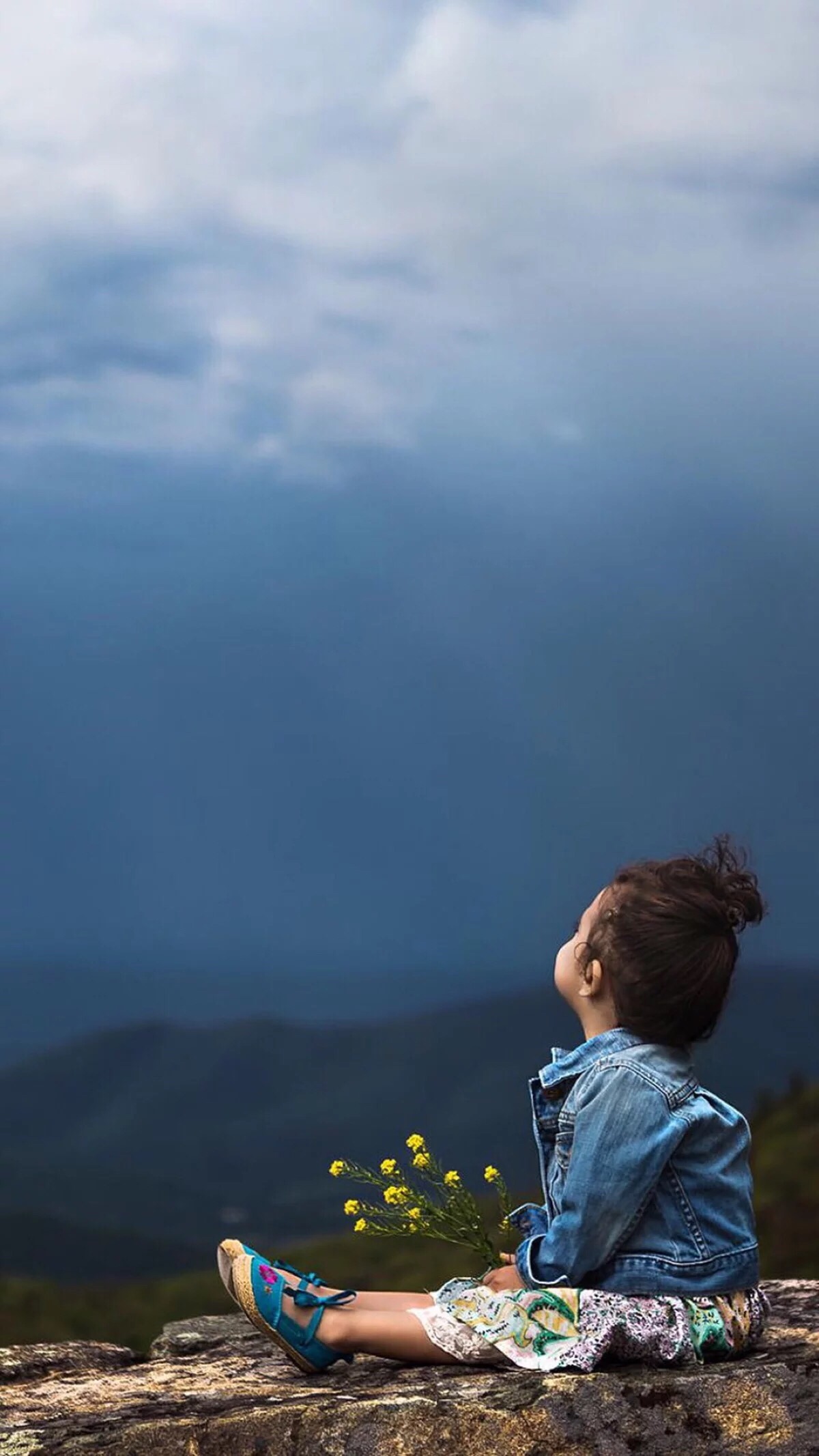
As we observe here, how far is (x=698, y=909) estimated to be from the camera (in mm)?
4715

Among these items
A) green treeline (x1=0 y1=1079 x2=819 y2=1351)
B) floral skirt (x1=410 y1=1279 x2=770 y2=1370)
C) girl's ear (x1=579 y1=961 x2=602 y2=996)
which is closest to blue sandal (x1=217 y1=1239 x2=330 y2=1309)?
floral skirt (x1=410 y1=1279 x2=770 y2=1370)

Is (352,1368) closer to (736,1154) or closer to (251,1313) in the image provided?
(251,1313)

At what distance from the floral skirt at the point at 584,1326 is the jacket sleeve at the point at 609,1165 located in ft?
0.38

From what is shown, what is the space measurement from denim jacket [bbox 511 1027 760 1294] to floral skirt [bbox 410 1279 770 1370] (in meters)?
0.05

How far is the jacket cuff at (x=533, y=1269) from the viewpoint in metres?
4.63

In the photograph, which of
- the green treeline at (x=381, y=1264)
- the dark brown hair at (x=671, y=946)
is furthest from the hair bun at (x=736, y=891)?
the green treeline at (x=381, y=1264)

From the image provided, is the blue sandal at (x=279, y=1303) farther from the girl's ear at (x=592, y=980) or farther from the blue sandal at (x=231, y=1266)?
the girl's ear at (x=592, y=980)

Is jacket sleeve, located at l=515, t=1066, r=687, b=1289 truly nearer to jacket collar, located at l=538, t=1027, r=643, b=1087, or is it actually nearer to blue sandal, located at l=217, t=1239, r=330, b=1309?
jacket collar, located at l=538, t=1027, r=643, b=1087

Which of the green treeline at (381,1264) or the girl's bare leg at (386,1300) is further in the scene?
the green treeline at (381,1264)

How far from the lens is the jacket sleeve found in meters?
4.48

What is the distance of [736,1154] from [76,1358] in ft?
9.53

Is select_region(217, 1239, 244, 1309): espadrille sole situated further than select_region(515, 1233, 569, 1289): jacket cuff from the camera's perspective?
Yes

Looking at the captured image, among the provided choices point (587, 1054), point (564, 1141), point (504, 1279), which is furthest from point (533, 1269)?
point (587, 1054)

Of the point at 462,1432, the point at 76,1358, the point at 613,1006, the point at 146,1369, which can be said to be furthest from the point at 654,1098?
the point at 76,1358
